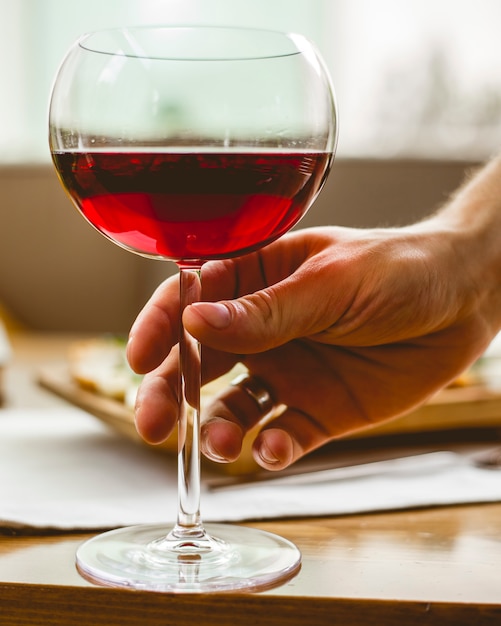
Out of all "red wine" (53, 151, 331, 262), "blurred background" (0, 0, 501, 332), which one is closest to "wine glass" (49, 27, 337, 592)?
"red wine" (53, 151, 331, 262)

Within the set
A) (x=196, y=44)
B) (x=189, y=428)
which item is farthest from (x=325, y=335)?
(x=196, y=44)

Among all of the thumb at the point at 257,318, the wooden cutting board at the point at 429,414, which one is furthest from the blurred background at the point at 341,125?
the thumb at the point at 257,318

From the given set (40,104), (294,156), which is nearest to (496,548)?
(294,156)

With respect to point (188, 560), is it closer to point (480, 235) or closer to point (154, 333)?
point (154, 333)

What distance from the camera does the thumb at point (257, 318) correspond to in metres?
0.68

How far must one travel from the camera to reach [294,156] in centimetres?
67

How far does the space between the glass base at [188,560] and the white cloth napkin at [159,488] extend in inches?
2.6

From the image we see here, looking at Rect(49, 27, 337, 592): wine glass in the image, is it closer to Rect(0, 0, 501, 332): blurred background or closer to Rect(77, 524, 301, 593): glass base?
Rect(77, 524, 301, 593): glass base

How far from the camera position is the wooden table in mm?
626

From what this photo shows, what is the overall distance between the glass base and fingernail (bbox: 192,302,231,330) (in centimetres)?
17

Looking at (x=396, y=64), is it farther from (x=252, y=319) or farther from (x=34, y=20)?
(x=252, y=319)

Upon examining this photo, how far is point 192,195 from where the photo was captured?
650mm

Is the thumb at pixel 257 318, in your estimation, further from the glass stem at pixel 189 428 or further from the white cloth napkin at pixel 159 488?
the white cloth napkin at pixel 159 488

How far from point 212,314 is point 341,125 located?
13.2ft
